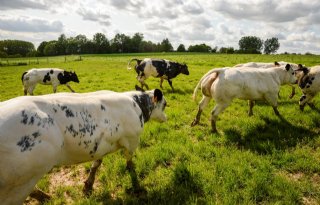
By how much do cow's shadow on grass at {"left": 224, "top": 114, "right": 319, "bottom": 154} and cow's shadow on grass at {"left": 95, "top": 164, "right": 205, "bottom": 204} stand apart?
216 cm

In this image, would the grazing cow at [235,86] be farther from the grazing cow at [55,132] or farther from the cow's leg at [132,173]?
the grazing cow at [55,132]

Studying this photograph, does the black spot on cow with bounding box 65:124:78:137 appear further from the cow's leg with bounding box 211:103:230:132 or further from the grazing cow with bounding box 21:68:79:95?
the grazing cow with bounding box 21:68:79:95

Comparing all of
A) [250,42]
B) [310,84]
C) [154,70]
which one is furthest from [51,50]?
[310,84]

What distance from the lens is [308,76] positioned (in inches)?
388

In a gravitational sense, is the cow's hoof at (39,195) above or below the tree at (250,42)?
below

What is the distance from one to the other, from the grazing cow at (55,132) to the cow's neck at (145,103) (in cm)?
37

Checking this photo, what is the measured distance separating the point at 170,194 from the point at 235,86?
4.29 metres

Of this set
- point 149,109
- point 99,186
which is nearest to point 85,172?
point 99,186

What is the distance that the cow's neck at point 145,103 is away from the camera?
563cm

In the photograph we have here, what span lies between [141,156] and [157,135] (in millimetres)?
1554

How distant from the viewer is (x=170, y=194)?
4.67 metres

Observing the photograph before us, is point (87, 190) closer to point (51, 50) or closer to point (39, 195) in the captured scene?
point (39, 195)

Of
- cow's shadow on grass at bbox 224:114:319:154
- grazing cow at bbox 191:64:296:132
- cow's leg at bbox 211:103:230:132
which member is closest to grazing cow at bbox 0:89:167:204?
cow's shadow on grass at bbox 224:114:319:154

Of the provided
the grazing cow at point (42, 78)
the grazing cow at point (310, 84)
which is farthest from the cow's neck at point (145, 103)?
the grazing cow at point (42, 78)
